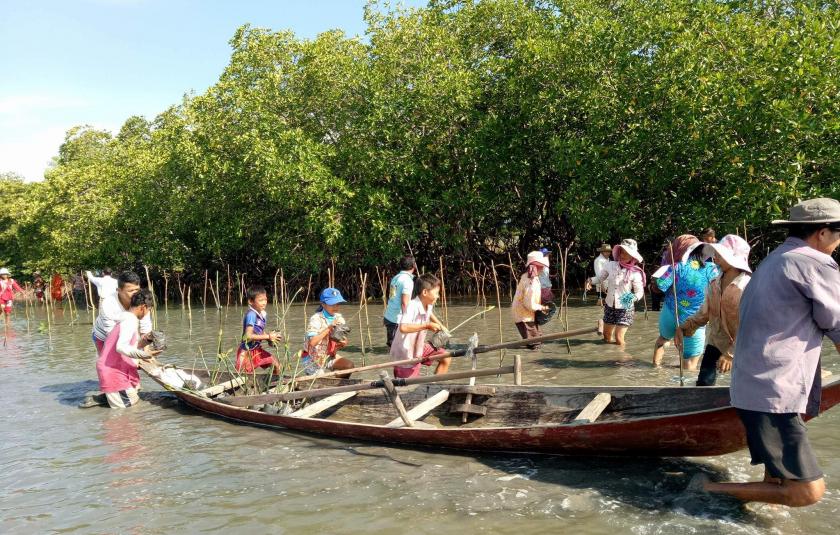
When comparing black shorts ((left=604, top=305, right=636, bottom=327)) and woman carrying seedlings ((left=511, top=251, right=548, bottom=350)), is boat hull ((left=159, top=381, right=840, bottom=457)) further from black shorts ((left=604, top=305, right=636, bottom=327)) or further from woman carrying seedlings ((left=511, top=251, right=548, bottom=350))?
black shorts ((left=604, top=305, right=636, bottom=327))

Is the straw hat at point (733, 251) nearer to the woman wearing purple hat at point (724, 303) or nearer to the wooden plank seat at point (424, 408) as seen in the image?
the woman wearing purple hat at point (724, 303)

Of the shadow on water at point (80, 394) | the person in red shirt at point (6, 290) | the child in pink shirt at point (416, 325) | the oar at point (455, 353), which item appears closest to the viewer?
the oar at point (455, 353)

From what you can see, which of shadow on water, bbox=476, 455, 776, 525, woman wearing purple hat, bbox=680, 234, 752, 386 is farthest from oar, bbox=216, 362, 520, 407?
woman wearing purple hat, bbox=680, 234, 752, 386

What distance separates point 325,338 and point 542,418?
2.73m

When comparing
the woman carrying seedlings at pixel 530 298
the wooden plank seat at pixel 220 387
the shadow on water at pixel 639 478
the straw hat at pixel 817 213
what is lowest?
the shadow on water at pixel 639 478

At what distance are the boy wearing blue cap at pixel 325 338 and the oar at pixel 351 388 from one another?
730 mm

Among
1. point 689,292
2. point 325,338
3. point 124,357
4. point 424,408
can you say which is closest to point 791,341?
point 424,408

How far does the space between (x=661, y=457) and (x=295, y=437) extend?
313cm

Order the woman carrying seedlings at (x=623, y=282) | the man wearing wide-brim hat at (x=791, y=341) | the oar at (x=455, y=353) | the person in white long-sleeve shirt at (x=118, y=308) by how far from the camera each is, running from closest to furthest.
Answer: the man wearing wide-brim hat at (x=791, y=341), the oar at (x=455, y=353), the person in white long-sleeve shirt at (x=118, y=308), the woman carrying seedlings at (x=623, y=282)

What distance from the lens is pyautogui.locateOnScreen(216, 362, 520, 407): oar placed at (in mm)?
5027

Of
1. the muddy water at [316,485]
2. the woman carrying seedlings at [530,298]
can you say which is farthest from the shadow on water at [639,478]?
the woman carrying seedlings at [530,298]

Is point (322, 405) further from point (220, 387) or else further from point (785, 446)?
point (785, 446)

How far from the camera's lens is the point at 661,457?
489 cm

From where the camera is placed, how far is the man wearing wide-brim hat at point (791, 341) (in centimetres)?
331
